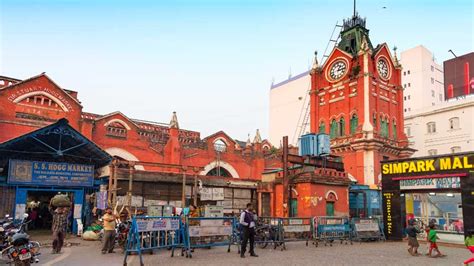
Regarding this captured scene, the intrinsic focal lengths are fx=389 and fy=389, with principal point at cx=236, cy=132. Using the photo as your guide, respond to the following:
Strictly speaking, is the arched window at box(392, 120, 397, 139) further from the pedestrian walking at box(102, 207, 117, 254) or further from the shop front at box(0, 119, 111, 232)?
the pedestrian walking at box(102, 207, 117, 254)

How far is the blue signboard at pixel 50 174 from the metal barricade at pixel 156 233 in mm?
8011

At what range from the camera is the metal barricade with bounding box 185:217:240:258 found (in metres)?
13.2

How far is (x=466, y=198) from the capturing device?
1805 centimetres

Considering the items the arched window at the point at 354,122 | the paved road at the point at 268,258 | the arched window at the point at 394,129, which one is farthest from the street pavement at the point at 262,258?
the arched window at the point at 394,129

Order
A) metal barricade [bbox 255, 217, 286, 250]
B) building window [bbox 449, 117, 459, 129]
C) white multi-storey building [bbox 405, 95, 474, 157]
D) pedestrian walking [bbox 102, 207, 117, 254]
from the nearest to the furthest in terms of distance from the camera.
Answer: pedestrian walking [bbox 102, 207, 117, 254]
metal barricade [bbox 255, 217, 286, 250]
white multi-storey building [bbox 405, 95, 474, 157]
building window [bbox 449, 117, 459, 129]

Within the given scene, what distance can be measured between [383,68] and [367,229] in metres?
24.3

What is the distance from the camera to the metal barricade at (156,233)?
11664mm

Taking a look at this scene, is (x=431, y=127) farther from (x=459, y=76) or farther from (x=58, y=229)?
A: (x=58, y=229)

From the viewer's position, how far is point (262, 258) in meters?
12.5

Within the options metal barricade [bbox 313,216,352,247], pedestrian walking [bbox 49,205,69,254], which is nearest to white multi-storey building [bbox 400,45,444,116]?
metal barricade [bbox 313,216,352,247]

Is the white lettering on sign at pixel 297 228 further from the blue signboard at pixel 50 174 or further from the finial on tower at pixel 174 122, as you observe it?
the finial on tower at pixel 174 122

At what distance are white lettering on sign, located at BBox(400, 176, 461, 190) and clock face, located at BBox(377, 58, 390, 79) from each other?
66.5ft

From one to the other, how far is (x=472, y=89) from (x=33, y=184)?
152 ft

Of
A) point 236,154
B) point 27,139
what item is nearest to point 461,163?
point 27,139
